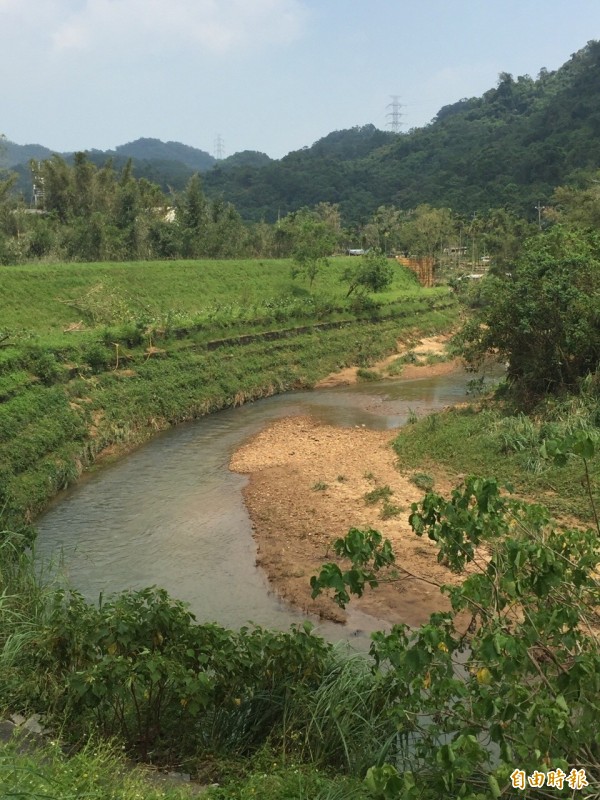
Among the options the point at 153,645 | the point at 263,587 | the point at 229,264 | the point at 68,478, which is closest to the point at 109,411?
the point at 68,478

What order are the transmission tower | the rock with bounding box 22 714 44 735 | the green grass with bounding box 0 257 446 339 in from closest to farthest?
the rock with bounding box 22 714 44 735 < the green grass with bounding box 0 257 446 339 < the transmission tower

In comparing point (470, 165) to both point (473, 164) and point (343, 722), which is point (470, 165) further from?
point (343, 722)

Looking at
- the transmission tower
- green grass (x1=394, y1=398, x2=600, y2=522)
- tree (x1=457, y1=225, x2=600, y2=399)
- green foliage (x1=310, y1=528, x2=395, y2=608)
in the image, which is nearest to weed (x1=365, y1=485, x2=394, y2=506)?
green grass (x1=394, y1=398, x2=600, y2=522)

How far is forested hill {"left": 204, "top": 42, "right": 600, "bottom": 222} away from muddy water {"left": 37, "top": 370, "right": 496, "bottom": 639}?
2227 inches

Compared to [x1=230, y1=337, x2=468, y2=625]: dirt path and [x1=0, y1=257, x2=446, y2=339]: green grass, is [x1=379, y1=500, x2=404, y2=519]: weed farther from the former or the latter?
[x1=0, y1=257, x2=446, y2=339]: green grass

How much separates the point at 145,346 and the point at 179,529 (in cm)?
1150

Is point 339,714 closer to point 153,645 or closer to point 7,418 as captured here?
point 153,645

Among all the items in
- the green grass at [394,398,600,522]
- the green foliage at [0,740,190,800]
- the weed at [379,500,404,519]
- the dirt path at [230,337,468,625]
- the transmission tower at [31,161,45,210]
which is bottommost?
the dirt path at [230,337,468,625]

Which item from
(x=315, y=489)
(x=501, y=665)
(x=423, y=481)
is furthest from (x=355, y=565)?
(x=315, y=489)

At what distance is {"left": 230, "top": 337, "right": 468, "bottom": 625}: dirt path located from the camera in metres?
10.5

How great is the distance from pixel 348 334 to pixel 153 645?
91.1 feet

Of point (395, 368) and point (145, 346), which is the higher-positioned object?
point (145, 346)

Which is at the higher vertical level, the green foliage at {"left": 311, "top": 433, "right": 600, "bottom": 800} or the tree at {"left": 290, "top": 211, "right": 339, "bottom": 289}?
the tree at {"left": 290, "top": 211, "right": 339, "bottom": 289}

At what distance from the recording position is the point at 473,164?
86.4 meters
